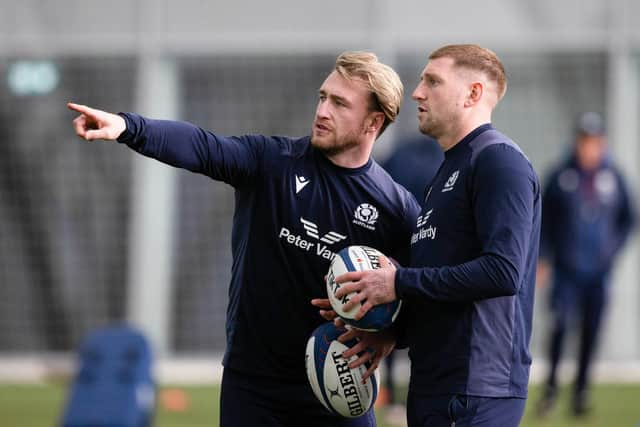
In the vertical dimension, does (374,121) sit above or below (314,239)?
above

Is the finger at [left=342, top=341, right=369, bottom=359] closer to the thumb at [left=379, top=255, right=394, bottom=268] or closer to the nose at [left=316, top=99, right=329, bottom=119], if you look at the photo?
the thumb at [left=379, top=255, right=394, bottom=268]

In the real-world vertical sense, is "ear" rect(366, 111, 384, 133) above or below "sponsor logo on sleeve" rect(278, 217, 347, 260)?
above

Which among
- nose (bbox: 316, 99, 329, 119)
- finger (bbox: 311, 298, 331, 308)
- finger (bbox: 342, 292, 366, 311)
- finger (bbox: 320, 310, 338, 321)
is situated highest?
nose (bbox: 316, 99, 329, 119)

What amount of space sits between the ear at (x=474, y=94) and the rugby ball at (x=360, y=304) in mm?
640

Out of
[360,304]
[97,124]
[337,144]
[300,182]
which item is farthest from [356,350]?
[97,124]

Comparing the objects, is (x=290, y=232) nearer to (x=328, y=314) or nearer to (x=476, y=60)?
(x=328, y=314)

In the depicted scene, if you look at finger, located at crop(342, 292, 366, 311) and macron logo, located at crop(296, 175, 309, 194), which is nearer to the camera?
finger, located at crop(342, 292, 366, 311)

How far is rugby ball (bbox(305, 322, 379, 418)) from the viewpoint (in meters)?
4.39

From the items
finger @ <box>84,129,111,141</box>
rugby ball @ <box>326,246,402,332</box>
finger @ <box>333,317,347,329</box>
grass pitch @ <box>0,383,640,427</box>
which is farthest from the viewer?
grass pitch @ <box>0,383,640,427</box>

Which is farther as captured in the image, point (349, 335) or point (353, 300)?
point (349, 335)

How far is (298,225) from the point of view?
178 inches

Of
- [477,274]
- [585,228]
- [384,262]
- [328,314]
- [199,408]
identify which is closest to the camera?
[477,274]

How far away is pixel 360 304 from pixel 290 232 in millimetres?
525

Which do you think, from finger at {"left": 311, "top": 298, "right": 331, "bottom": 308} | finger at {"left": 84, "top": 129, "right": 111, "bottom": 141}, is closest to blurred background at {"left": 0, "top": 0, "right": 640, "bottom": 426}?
finger at {"left": 311, "top": 298, "right": 331, "bottom": 308}
